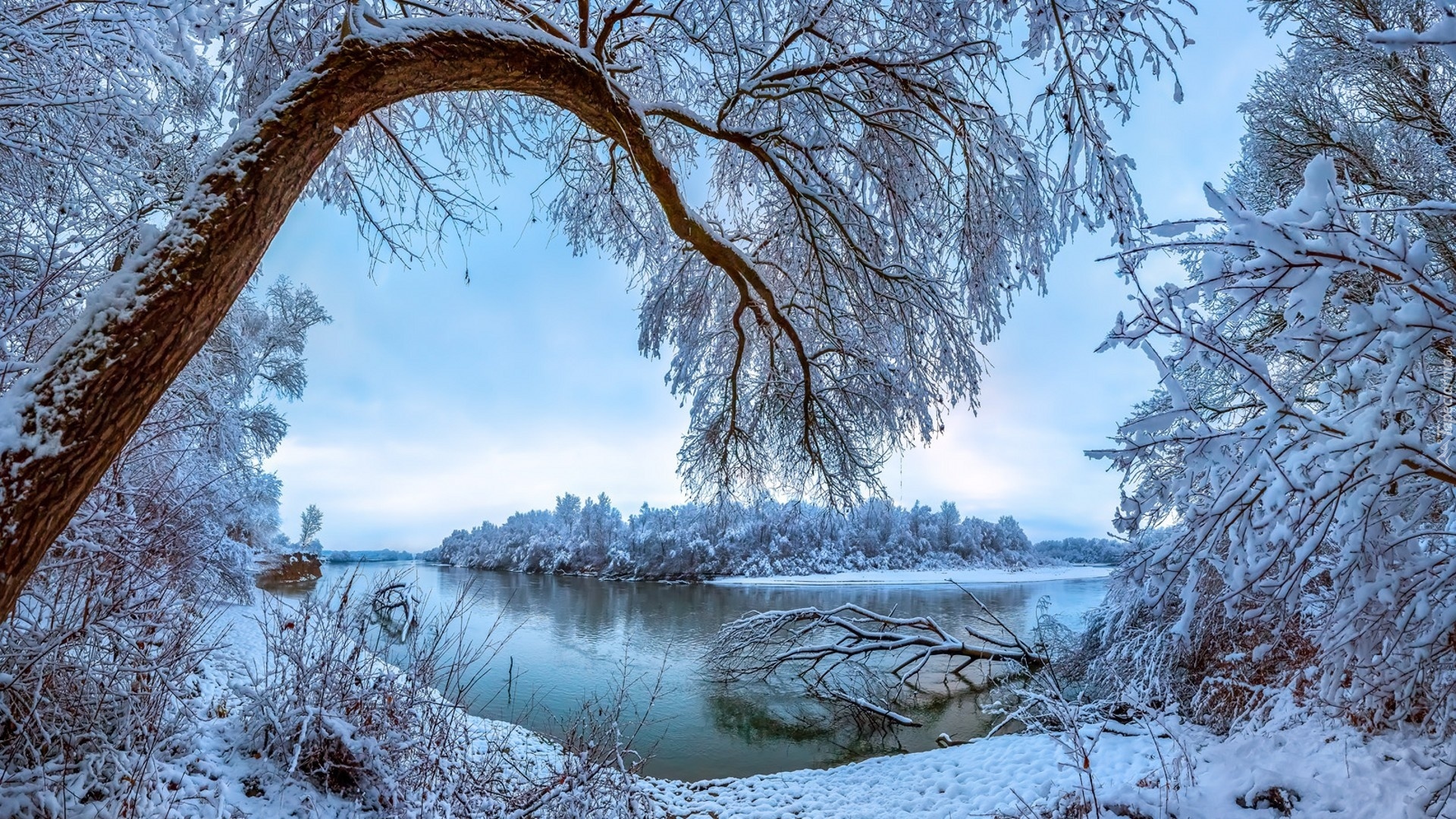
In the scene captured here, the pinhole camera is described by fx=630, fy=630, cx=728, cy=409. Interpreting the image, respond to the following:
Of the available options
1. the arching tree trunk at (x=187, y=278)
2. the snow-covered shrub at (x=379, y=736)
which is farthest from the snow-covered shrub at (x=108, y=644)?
the arching tree trunk at (x=187, y=278)

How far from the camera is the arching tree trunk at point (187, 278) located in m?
1.46

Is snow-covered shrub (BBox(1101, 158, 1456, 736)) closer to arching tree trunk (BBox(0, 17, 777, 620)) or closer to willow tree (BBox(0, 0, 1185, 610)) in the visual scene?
willow tree (BBox(0, 0, 1185, 610))

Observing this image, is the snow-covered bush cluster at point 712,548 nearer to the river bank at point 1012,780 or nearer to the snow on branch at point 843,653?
the snow on branch at point 843,653

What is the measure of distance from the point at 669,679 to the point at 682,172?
744 cm

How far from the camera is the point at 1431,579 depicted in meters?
2.04

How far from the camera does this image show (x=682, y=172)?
4793mm

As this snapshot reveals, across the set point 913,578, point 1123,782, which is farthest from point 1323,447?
point 913,578

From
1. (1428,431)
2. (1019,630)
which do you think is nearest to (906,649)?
(1019,630)

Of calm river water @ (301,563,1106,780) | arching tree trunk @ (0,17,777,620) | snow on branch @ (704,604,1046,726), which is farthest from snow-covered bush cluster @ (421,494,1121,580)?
arching tree trunk @ (0,17,777,620)

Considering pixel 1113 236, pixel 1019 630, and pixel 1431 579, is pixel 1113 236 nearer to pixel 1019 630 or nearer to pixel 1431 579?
pixel 1431 579

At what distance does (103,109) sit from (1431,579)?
5575 millimetres

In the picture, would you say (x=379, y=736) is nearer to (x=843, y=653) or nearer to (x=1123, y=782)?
(x=1123, y=782)

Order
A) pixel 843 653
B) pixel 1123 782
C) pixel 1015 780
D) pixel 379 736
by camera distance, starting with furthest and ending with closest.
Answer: pixel 843 653, pixel 1015 780, pixel 1123 782, pixel 379 736

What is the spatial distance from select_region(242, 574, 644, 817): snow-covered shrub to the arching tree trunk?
6.03 feet
